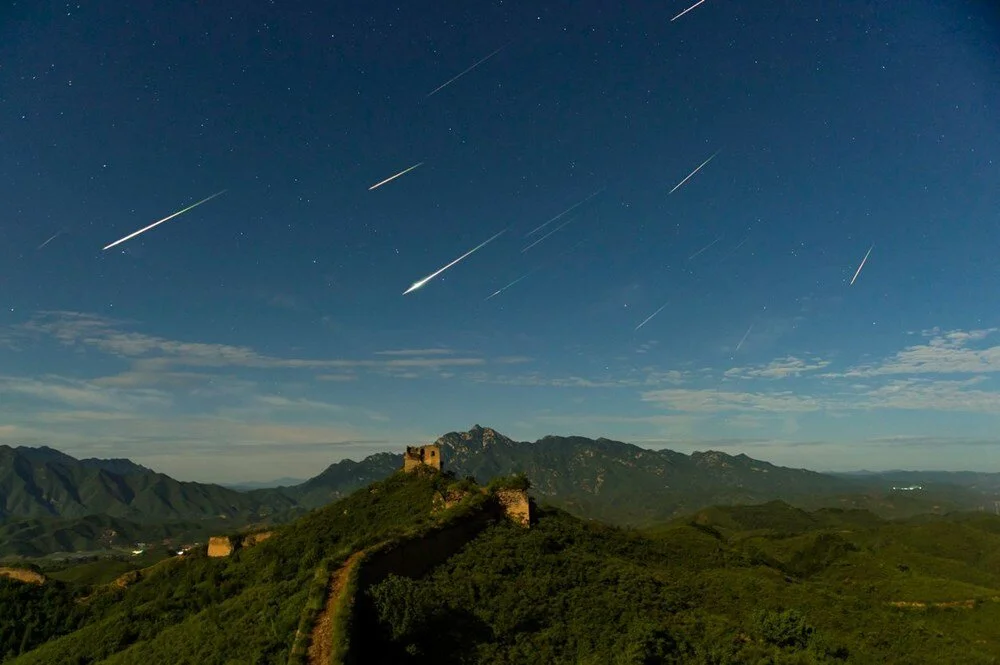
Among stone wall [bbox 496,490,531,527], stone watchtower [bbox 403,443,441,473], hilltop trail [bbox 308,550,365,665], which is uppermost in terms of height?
stone watchtower [bbox 403,443,441,473]

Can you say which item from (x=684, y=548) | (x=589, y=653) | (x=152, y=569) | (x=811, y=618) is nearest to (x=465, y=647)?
(x=589, y=653)

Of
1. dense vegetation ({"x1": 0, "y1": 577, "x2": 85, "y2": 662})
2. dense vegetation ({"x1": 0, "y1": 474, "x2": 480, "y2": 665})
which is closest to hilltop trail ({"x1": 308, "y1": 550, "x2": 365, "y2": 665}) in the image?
dense vegetation ({"x1": 0, "y1": 474, "x2": 480, "y2": 665})

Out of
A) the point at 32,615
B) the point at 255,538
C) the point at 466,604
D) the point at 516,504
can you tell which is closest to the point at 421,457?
the point at 255,538

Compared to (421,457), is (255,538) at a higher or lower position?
lower

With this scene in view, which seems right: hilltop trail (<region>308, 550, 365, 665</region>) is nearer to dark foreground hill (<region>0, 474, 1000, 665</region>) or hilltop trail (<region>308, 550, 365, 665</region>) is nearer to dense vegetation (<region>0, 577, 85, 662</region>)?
dark foreground hill (<region>0, 474, 1000, 665</region>)

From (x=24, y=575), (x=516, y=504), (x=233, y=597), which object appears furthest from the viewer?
(x=24, y=575)

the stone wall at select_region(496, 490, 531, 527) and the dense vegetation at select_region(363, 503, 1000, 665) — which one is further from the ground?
the stone wall at select_region(496, 490, 531, 527)

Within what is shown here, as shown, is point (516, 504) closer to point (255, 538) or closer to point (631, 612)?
point (631, 612)
